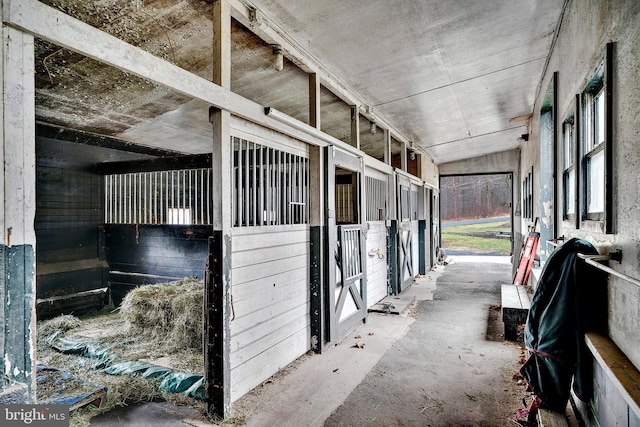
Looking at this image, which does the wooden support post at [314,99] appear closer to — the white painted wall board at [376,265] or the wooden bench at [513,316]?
the white painted wall board at [376,265]

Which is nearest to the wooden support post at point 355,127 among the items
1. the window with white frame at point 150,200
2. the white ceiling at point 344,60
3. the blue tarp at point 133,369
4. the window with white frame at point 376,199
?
the white ceiling at point 344,60

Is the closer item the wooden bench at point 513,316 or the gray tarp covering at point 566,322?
the gray tarp covering at point 566,322

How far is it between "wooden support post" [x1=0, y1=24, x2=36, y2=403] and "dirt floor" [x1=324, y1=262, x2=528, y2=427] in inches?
70.9

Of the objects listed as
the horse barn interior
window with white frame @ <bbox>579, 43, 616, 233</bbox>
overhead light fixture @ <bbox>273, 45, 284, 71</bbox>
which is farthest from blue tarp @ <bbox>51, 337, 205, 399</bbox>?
window with white frame @ <bbox>579, 43, 616, 233</bbox>

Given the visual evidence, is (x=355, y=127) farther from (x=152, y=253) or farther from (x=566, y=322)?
(x=152, y=253)

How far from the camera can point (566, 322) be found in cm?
194

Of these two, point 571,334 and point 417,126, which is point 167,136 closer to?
point 417,126

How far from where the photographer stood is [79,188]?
5.39 m

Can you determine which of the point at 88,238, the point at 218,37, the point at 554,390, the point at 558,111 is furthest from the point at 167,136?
the point at 554,390

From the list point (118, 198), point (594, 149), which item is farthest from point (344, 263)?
point (118, 198)

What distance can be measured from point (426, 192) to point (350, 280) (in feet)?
18.2

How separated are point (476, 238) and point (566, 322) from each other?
17.2 metres

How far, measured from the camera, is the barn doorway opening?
1777 centimetres

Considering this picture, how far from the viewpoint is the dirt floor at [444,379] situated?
246cm
